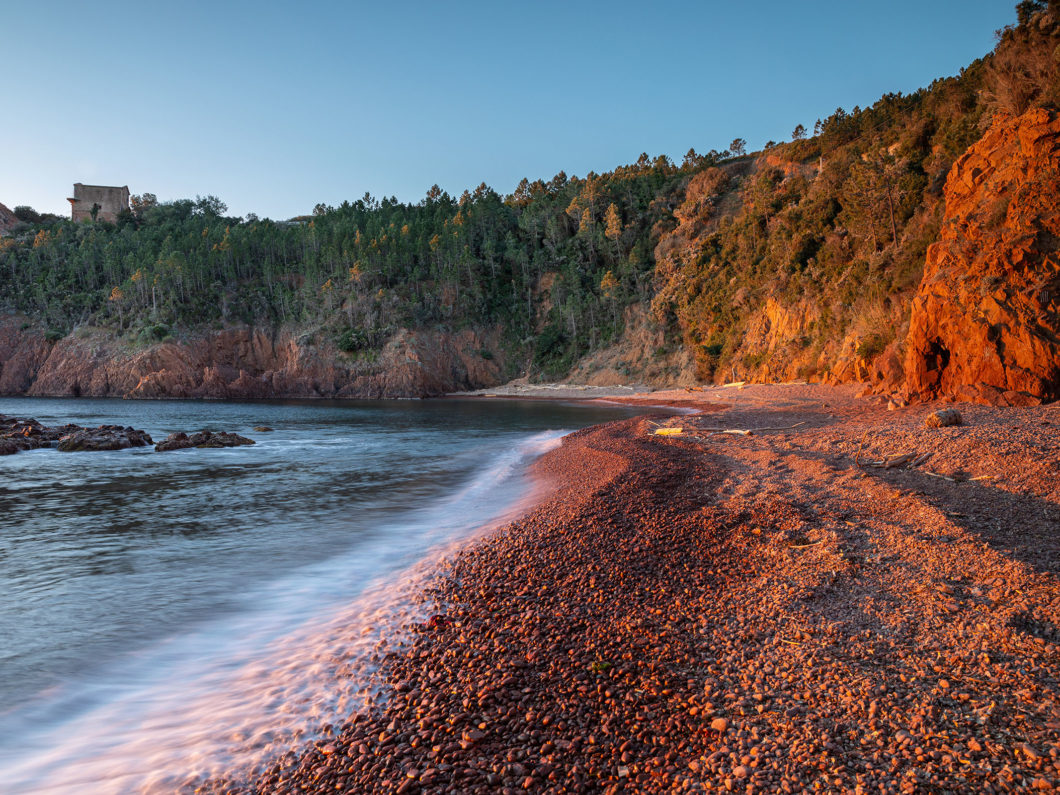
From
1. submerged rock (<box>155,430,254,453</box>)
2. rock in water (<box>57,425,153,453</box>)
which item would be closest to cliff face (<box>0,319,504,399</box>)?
submerged rock (<box>155,430,254,453</box>)

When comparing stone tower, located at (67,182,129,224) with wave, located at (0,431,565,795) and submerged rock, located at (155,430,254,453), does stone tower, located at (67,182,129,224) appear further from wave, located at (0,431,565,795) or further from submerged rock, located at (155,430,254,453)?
wave, located at (0,431,565,795)

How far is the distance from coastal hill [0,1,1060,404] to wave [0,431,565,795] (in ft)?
56.9

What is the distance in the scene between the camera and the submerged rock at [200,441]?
21.9 meters

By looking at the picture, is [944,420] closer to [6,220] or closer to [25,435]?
[25,435]

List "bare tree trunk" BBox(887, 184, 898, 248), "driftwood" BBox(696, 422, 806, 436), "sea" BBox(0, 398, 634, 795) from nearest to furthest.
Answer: "sea" BBox(0, 398, 634, 795), "driftwood" BBox(696, 422, 806, 436), "bare tree trunk" BBox(887, 184, 898, 248)

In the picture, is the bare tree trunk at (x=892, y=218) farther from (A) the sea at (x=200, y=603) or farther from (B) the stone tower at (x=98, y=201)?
(B) the stone tower at (x=98, y=201)

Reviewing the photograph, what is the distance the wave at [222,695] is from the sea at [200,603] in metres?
0.02

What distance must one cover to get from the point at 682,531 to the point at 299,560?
625 centimetres

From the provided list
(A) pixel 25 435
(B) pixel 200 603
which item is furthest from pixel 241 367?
(B) pixel 200 603

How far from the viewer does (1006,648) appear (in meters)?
3.68

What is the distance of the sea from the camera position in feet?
13.5

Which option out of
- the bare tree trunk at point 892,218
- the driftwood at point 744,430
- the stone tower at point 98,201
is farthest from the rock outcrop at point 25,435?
the stone tower at point 98,201

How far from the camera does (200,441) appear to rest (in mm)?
23031

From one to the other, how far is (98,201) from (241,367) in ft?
274
